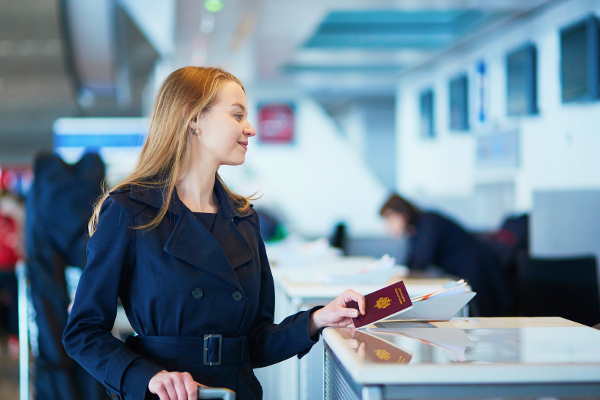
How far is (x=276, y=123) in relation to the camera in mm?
12266

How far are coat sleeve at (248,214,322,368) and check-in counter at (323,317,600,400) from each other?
0.65ft

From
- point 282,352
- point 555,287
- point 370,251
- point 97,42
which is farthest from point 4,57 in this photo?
point 282,352

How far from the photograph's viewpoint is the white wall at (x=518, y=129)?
5559 millimetres

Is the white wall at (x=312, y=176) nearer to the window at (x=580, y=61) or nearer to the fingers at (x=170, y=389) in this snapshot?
the window at (x=580, y=61)

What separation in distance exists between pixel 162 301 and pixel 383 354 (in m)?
0.53

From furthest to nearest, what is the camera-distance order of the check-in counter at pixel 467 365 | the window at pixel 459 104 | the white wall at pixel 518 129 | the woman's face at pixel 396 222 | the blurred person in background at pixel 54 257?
the window at pixel 459 104, the white wall at pixel 518 129, the woman's face at pixel 396 222, the blurred person in background at pixel 54 257, the check-in counter at pixel 467 365

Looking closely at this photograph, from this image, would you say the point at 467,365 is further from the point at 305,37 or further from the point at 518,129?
the point at 305,37

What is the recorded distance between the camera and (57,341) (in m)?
3.05

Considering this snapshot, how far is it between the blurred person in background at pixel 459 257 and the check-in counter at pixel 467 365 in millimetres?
2952

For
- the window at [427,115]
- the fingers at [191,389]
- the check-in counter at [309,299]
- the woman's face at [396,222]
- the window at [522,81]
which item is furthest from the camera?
the window at [427,115]

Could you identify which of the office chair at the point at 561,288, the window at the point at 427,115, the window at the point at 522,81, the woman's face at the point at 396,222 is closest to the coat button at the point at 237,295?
the office chair at the point at 561,288

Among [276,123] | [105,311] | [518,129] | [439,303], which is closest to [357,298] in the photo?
[439,303]

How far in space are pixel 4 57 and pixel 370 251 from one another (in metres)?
8.23

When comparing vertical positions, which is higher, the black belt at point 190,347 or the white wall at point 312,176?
the white wall at point 312,176
